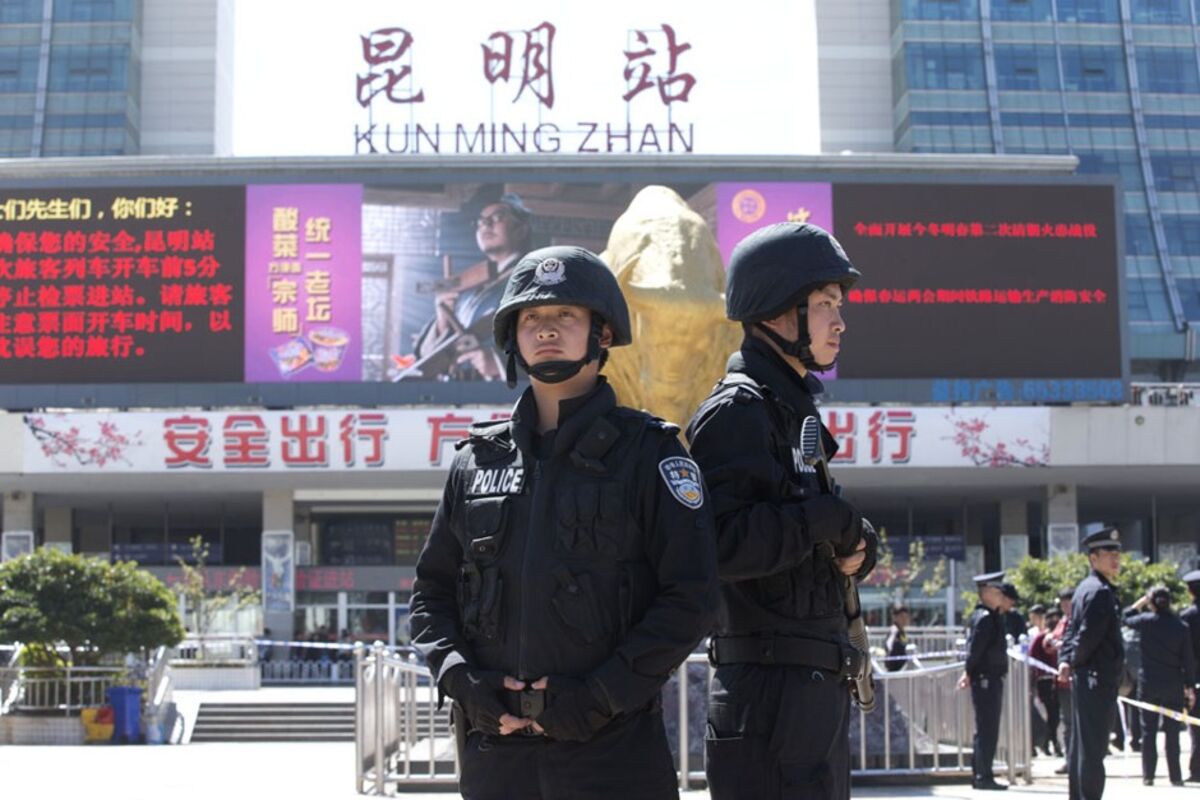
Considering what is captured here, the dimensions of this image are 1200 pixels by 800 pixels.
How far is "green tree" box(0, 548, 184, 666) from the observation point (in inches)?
722

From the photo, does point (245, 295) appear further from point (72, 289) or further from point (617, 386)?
point (617, 386)

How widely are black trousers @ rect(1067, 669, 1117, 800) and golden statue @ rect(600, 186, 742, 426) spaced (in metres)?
2.85

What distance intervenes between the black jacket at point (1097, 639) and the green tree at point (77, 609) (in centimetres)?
1303

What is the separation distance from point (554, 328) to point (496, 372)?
3059cm

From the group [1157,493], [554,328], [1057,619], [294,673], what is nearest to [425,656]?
[554,328]

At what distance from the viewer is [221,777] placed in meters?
13.6

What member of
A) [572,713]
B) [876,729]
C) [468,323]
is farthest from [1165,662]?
[468,323]

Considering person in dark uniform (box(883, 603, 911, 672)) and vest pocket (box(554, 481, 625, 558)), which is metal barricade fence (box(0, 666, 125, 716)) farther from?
vest pocket (box(554, 481, 625, 558))

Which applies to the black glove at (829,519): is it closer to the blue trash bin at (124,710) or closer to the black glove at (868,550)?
the black glove at (868,550)

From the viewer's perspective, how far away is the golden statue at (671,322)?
32.2 ft

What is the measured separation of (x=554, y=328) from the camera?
3.92m

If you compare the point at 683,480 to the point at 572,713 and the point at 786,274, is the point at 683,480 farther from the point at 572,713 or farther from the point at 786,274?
the point at 786,274

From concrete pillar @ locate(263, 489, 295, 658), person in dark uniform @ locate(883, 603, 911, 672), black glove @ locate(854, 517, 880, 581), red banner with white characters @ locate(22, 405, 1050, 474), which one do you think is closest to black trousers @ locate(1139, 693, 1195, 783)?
person in dark uniform @ locate(883, 603, 911, 672)

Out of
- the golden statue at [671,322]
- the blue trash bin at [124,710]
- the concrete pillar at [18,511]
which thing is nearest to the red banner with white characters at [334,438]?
the concrete pillar at [18,511]
